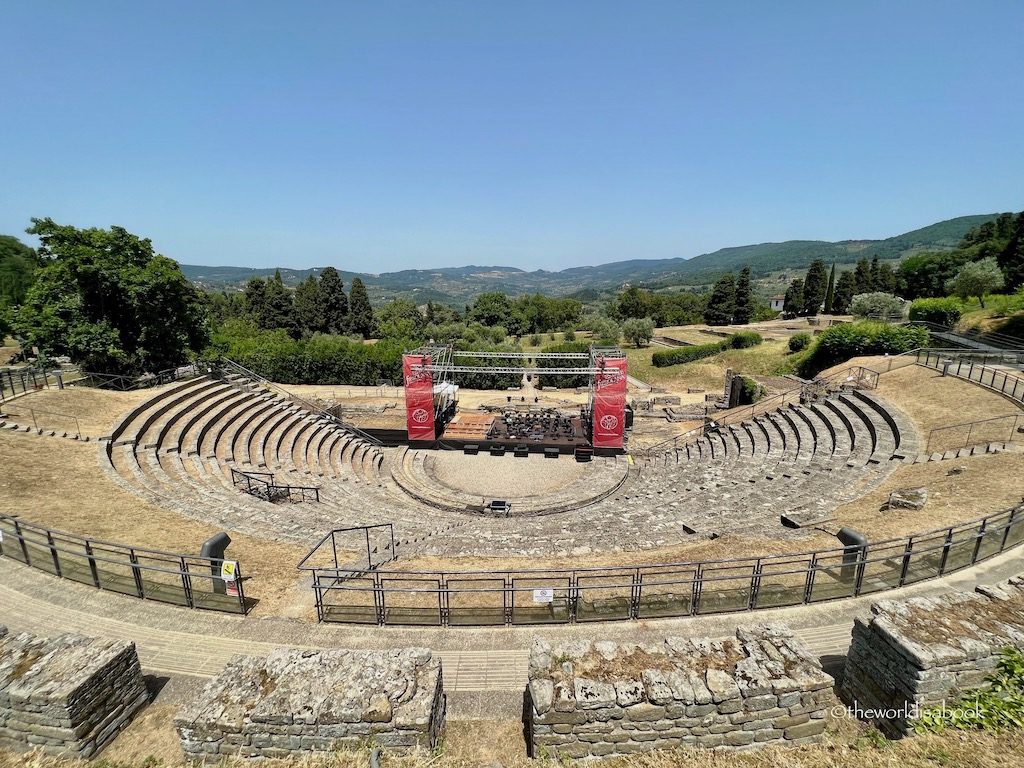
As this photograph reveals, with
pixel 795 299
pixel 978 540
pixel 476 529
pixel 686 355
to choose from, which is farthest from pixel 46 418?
pixel 795 299

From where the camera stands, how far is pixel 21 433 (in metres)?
16.0

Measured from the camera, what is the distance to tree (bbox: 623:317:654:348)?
5688 cm

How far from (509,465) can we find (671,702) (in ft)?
68.3

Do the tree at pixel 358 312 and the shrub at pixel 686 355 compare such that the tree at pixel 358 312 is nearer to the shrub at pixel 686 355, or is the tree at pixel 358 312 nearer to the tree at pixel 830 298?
the shrub at pixel 686 355

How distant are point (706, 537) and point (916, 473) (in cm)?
802

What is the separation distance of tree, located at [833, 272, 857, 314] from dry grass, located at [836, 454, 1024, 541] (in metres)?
62.9

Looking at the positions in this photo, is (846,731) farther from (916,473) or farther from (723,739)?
(916,473)

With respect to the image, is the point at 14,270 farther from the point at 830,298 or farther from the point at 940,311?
the point at 830,298

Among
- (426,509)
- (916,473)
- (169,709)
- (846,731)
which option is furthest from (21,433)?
(916,473)

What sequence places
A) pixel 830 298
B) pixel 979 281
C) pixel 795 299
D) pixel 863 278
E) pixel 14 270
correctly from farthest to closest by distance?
pixel 795 299 < pixel 830 298 < pixel 863 278 < pixel 14 270 < pixel 979 281

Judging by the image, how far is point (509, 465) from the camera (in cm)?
2595

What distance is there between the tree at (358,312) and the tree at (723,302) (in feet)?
163

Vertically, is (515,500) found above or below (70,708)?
below

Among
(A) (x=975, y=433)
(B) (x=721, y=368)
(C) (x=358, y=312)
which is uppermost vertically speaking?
(C) (x=358, y=312)
